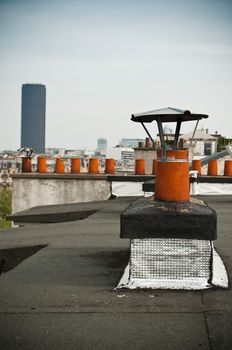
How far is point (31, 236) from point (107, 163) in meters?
10.3

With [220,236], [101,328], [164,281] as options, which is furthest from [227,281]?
[220,236]

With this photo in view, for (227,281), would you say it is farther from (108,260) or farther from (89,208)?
(89,208)

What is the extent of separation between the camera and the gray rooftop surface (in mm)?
3834

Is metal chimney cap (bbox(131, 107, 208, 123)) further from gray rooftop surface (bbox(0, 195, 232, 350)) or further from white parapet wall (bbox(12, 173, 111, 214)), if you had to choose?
white parapet wall (bbox(12, 173, 111, 214))

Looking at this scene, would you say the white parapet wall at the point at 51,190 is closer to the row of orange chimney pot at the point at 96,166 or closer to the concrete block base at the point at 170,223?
the row of orange chimney pot at the point at 96,166

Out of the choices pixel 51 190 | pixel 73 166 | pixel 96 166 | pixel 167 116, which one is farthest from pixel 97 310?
pixel 73 166

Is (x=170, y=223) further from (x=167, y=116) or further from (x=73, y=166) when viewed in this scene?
(x=73, y=166)

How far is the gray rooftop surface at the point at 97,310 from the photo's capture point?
383 cm

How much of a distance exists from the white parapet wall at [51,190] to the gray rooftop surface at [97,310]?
1066 cm

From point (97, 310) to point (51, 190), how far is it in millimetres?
13871

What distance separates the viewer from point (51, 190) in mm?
18156

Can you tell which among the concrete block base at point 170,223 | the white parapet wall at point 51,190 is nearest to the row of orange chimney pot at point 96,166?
Answer: the white parapet wall at point 51,190

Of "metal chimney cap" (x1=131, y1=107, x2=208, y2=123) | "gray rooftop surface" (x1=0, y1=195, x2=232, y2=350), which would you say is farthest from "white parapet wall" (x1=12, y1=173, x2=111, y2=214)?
"metal chimney cap" (x1=131, y1=107, x2=208, y2=123)

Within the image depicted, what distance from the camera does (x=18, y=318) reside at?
436cm
